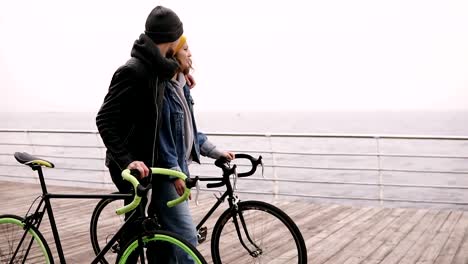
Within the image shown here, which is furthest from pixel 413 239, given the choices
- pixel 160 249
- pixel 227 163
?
pixel 160 249

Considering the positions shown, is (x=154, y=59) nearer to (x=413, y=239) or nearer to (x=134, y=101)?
(x=134, y=101)

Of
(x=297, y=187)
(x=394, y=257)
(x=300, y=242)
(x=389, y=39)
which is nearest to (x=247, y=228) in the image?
(x=300, y=242)

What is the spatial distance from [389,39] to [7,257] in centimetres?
12393

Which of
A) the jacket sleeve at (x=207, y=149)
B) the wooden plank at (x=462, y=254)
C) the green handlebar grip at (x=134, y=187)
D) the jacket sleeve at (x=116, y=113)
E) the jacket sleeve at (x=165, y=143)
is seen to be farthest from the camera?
the wooden plank at (x=462, y=254)

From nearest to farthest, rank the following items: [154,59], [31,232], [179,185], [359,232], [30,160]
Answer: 1. [154,59]
2. [179,185]
3. [30,160]
4. [31,232]
5. [359,232]

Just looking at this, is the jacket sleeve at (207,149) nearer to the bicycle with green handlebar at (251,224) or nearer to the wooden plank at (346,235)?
the bicycle with green handlebar at (251,224)

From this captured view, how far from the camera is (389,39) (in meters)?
122

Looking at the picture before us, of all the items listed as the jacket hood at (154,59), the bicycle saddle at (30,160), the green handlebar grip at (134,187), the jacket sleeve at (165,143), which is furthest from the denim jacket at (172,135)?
the bicycle saddle at (30,160)

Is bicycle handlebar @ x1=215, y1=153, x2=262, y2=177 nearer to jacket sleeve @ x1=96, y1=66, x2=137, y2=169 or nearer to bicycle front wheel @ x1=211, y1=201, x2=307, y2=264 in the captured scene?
bicycle front wheel @ x1=211, y1=201, x2=307, y2=264

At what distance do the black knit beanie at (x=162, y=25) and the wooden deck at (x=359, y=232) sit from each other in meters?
2.32

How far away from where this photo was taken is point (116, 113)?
2.64 m

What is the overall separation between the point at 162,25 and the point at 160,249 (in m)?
A: 0.97

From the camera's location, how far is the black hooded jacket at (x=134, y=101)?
2.63 m

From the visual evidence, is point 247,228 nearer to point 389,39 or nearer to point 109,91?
point 109,91
